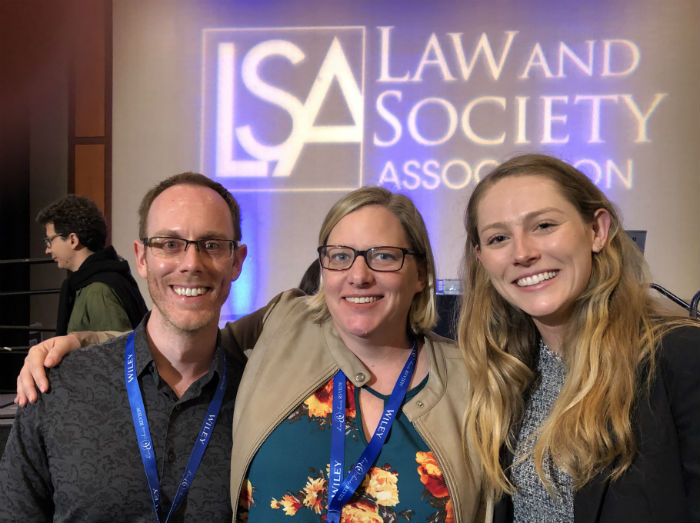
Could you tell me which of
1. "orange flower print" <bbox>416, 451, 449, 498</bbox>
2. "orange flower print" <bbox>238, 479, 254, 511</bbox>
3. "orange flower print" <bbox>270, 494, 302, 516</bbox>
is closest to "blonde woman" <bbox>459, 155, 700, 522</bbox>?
"orange flower print" <bbox>416, 451, 449, 498</bbox>

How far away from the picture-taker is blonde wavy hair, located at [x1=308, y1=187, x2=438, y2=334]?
6.39 feet

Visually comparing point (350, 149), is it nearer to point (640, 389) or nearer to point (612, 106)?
point (612, 106)

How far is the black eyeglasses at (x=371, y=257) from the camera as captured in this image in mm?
1899

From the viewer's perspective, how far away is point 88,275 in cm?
391

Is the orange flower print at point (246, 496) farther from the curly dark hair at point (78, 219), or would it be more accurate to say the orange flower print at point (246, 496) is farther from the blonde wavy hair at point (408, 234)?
the curly dark hair at point (78, 219)

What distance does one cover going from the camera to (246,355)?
2.09 m

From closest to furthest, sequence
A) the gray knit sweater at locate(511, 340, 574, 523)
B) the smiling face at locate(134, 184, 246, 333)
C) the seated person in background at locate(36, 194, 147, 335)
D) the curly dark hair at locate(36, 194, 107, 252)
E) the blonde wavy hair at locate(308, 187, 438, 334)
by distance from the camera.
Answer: the gray knit sweater at locate(511, 340, 574, 523), the smiling face at locate(134, 184, 246, 333), the blonde wavy hair at locate(308, 187, 438, 334), the seated person in background at locate(36, 194, 147, 335), the curly dark hair at locate(36, 194, 107, 252)

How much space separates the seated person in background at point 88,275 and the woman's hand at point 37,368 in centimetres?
192

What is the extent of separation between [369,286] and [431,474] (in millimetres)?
564

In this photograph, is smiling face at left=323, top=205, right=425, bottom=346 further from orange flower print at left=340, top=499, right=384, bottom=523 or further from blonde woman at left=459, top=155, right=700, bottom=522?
orange flower print at left=340, top=499, right=384, bottom=523

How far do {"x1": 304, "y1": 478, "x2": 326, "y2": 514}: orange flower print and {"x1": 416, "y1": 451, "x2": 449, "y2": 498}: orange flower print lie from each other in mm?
273

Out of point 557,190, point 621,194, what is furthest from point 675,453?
point 621,194

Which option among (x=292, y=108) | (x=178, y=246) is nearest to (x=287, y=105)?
(x=292, y=108)

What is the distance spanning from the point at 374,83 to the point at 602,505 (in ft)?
17.3
